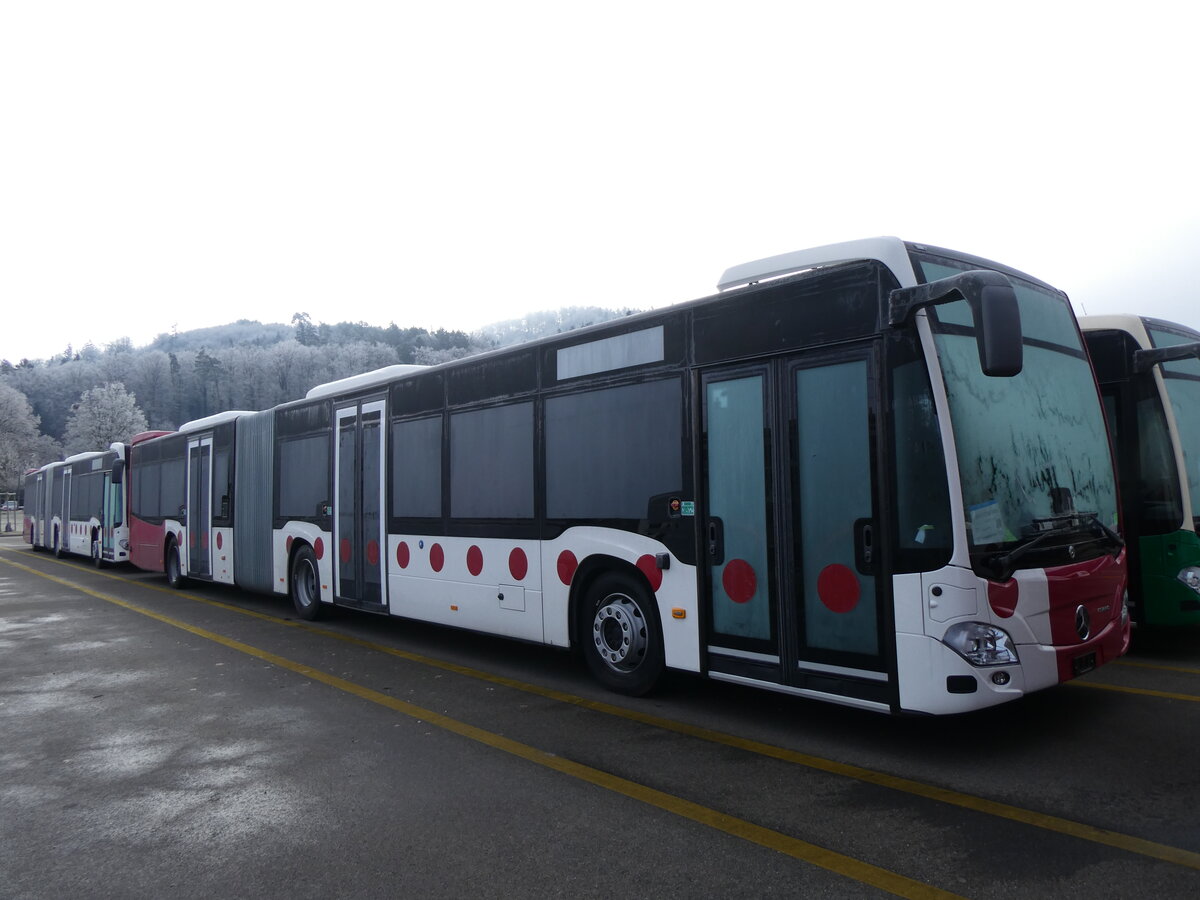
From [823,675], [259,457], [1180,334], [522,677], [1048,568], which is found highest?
[1180,334]

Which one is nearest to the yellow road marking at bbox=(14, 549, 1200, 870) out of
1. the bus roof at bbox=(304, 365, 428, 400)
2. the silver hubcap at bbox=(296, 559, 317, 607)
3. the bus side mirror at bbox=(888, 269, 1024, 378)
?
the bus side mirror at bbox=(888, 269, 1024, 378)

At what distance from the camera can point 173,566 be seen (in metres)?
16.5

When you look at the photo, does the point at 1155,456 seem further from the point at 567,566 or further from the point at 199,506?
the point at 199,506

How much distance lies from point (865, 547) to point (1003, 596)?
76 cm

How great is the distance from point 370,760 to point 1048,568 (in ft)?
13.6

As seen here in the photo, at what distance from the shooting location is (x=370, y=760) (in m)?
5.12

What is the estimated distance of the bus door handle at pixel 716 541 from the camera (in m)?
5.72

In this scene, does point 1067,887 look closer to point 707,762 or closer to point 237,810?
point 707,762

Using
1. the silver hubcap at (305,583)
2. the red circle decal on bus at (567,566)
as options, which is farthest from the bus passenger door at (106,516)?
the red circle decal on bus at (567,566)

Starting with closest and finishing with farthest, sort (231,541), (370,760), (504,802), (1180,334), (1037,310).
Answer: (504,802)
(370,760)
(1037,310)
(1180,334)
(231,541)

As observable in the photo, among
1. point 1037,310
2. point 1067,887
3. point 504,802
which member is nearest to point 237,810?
point 504,802

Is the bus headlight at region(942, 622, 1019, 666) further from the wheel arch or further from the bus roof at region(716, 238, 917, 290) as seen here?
the wheel arch

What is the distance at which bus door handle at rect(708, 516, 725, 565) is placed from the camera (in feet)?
18.8

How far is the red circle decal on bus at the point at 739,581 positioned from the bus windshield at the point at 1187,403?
452 centimetres
